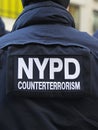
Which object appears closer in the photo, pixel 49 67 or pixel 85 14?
pixel 49 67

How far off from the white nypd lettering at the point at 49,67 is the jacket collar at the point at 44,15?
18 centimetres

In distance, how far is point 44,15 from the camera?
207 centimetres

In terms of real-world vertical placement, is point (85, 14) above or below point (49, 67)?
above

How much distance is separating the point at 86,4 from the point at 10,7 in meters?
3.87

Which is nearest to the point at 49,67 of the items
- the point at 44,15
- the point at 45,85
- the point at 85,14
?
the point at 45,85

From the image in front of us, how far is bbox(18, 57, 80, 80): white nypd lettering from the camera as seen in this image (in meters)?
1.99

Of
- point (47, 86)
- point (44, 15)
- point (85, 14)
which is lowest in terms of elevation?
point (47, 86)

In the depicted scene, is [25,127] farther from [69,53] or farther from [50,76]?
[69,53]

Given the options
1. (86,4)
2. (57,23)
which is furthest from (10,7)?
(57,23)

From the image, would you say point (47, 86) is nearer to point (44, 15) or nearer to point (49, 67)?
point (49, 67)

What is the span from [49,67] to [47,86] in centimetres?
8

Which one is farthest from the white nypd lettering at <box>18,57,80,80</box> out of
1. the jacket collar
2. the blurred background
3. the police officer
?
the blurred background

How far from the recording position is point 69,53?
2.02 metres

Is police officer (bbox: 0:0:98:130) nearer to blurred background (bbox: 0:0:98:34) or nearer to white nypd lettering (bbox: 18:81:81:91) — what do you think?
white nypd lettering (bbox: 18:81:81:91)
